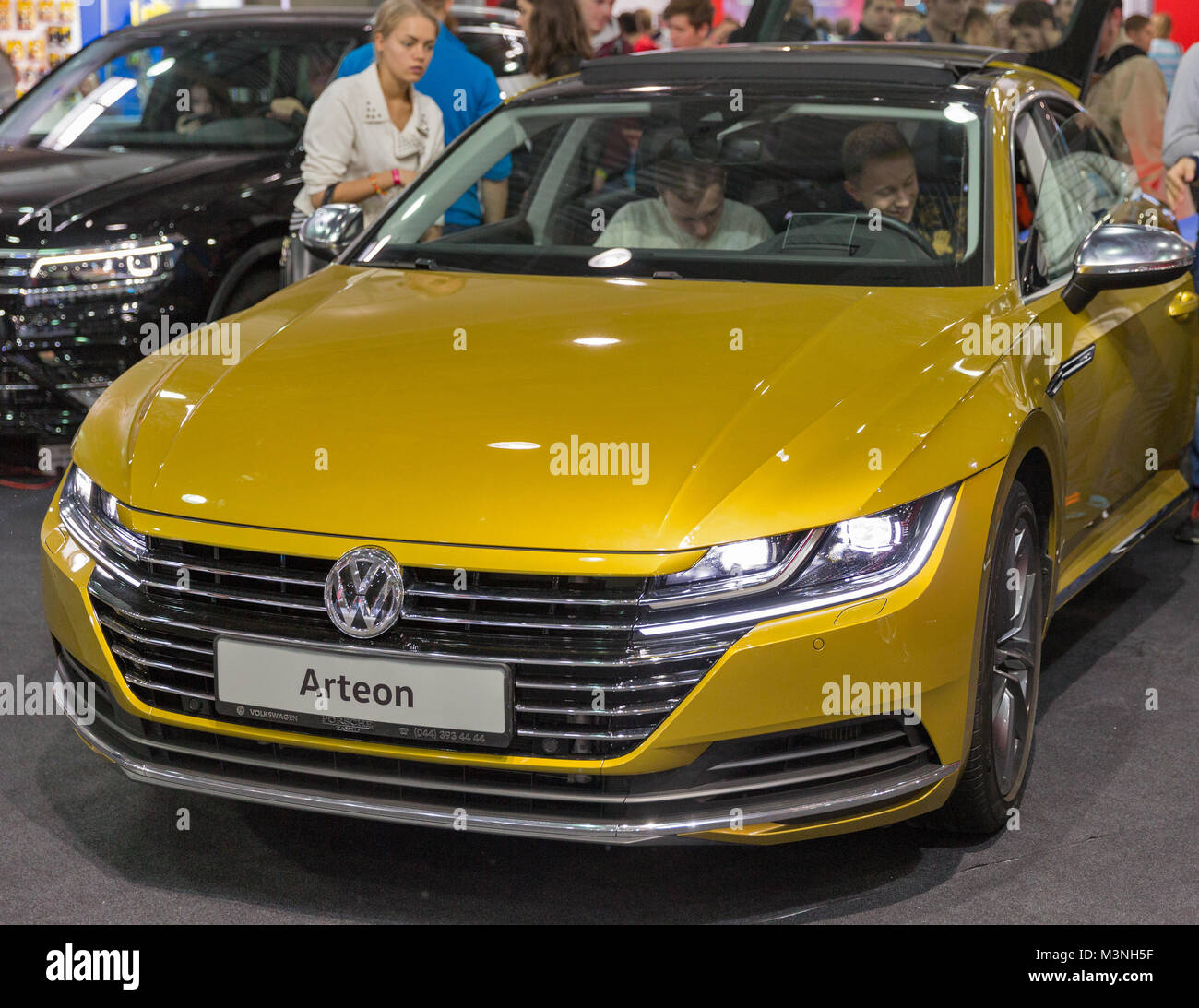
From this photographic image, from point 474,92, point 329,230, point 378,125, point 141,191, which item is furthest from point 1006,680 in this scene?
point 141,191

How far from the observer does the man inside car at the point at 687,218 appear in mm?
3701

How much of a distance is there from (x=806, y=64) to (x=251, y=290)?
2938mm

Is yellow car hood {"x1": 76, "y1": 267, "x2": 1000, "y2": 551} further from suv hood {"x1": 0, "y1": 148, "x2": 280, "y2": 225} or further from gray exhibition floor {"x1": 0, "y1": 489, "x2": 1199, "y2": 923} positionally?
suv hood {"x1": 0, "y1": 148, "x2": 280, "y2": 225}

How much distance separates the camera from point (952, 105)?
3.80 metres

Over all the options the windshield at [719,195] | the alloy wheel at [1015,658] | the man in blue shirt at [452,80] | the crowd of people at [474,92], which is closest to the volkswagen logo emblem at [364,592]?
the alloy wheel at [1015,658]

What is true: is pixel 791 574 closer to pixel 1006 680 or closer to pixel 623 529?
pixel 623 529

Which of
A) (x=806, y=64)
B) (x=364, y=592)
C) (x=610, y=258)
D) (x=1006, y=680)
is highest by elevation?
(x=806, y=64)

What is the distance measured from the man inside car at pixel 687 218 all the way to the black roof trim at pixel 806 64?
1.08 feet

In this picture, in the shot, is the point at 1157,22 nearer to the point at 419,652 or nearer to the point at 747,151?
the point at 747,151

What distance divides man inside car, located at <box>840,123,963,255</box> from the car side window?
200mm

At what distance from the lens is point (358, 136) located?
5555mm

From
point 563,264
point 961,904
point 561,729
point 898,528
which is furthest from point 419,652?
point 563,264

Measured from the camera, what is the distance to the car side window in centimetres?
374
